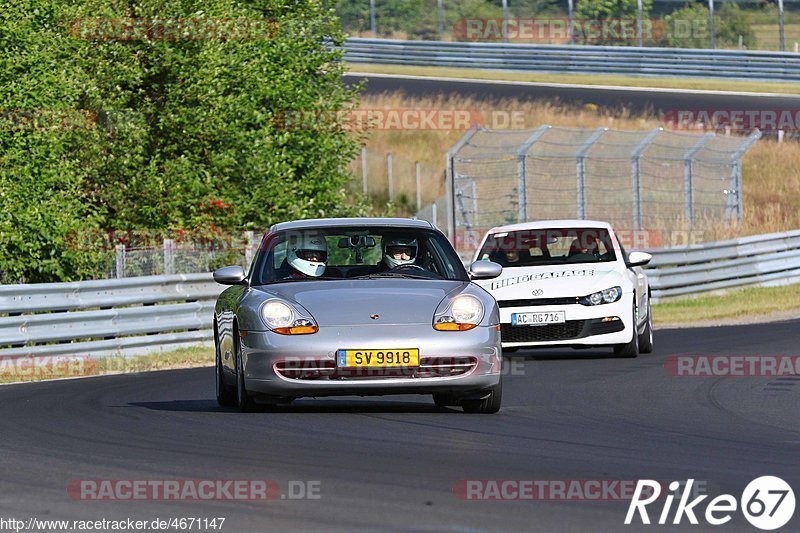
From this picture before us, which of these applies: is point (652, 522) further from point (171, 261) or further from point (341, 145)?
point (341, 145)

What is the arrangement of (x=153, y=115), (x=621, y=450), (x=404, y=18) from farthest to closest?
(x=404, y=18) → (x=153, y=115) → (x=621, y=450)

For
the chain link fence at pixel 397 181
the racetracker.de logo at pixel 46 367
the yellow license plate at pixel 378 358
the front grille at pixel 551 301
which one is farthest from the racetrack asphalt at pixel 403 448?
the chain link fence at pixel 397 181

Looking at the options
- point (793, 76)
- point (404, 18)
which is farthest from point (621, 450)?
point (404, 18)

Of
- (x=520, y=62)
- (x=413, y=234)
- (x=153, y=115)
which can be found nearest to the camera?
(x=413, y=234)

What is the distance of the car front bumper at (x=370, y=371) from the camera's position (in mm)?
10266

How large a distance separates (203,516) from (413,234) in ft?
17.5

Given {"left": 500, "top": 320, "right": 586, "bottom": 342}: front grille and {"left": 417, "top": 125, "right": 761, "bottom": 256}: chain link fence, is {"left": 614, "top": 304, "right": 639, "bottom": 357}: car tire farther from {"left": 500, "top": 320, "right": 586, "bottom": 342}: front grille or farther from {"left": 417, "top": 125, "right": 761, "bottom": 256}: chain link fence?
{"left": 417, "top": 125, "right": 761, "bottom": 256}: chain link fence

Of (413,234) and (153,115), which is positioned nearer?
(413,234)

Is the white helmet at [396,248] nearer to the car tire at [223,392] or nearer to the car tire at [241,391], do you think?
the car tire at [241,391]

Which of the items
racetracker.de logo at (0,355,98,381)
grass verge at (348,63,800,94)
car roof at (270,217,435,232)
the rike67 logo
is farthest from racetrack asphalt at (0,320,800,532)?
grass verge at (348,63,800,94)

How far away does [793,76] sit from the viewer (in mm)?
45375

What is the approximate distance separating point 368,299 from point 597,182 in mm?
27080

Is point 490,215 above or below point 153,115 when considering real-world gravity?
below

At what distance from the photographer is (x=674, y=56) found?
47.3 m
